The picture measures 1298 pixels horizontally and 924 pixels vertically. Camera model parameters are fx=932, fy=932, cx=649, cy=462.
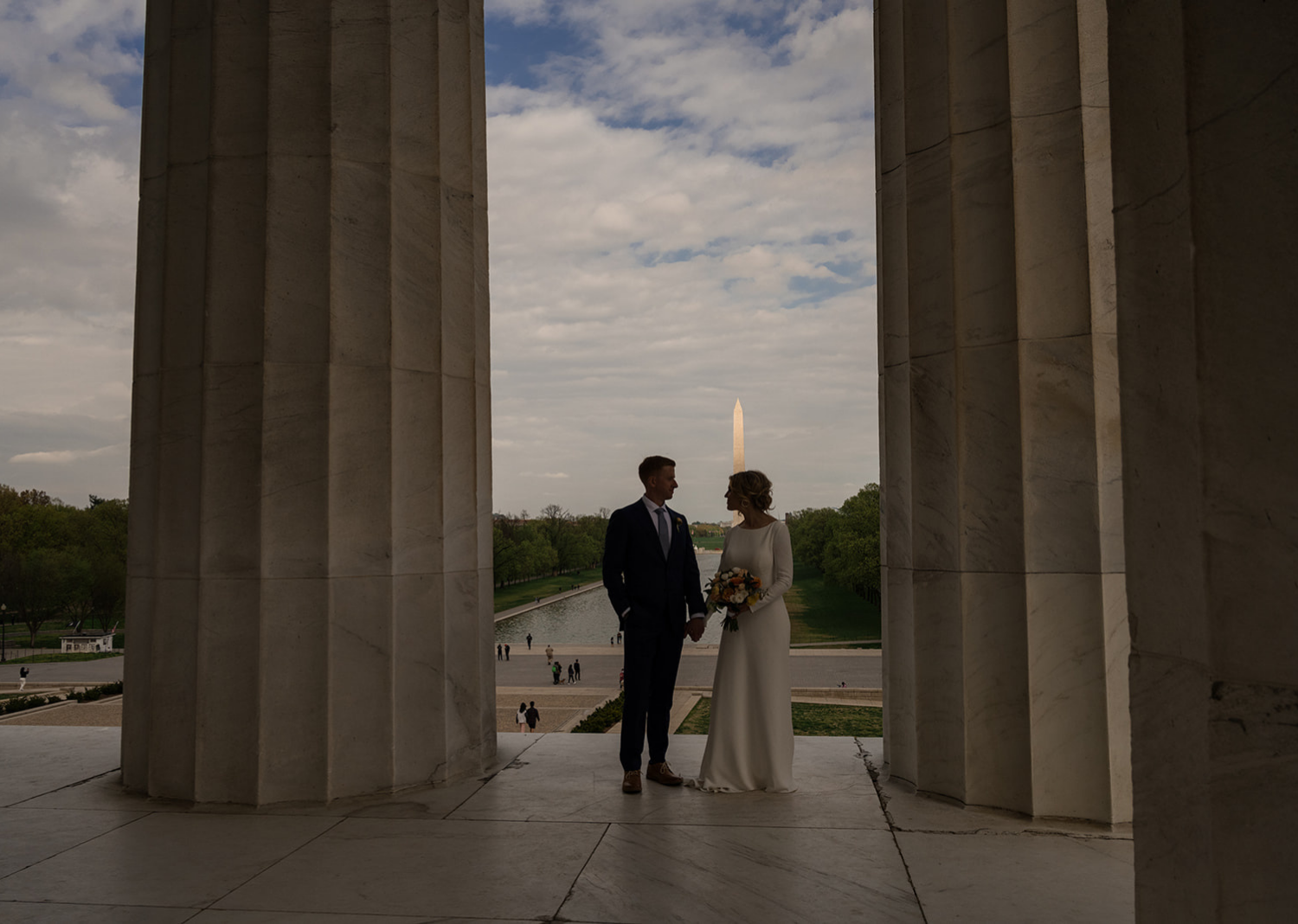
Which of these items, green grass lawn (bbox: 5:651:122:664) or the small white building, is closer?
green grass lawn (bbox: 5:651:122:664)

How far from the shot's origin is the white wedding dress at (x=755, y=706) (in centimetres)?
1135

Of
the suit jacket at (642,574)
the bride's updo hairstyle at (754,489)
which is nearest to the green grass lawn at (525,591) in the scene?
→ the suit jacket at (642,574)

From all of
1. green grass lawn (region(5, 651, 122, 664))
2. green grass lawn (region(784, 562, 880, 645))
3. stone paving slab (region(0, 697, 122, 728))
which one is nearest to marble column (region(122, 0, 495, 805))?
stone paving slab (region(0, 697, 122, 728))

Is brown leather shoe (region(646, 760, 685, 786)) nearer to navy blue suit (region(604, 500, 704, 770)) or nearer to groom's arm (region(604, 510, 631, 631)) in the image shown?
navy blue suit (region(604, 500, 704, 770))

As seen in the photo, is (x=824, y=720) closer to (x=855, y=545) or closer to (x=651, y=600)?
(x=651, y=600)

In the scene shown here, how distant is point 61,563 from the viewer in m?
113

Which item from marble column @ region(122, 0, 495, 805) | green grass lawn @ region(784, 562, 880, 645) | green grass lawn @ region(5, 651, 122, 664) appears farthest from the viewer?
green grass lawn @ region(784, 562, 880, 645)

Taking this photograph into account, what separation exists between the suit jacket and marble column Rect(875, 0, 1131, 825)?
293 centimetres

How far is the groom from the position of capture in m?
11.7

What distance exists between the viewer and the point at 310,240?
11.6 metres

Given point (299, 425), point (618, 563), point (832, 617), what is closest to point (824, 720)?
point (618, 563)

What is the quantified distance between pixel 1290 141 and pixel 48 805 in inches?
528

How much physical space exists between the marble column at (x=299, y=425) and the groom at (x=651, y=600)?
7.04ft

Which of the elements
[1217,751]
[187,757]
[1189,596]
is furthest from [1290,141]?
[187,757]
